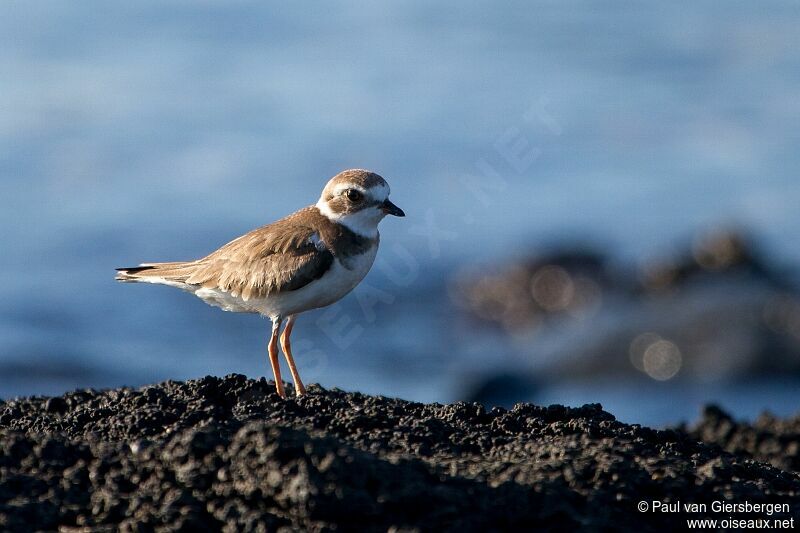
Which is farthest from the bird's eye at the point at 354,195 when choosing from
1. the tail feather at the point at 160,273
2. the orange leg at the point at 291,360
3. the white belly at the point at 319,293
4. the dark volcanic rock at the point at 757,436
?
the dark volcanic rock at the point at 757,436

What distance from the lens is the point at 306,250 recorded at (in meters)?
7.43

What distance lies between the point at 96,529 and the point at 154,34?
19540 millimetres

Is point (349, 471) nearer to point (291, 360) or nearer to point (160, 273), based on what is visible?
point (291, 360)

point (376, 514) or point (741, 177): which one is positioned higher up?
point (741, 177)

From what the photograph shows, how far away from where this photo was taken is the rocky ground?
4418 millimetres

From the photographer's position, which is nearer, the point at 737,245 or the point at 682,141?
the point at 737,245

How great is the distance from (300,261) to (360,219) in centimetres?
62

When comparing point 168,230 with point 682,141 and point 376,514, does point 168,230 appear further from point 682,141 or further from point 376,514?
point 376,514

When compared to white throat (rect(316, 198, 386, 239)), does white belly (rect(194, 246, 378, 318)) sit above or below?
below

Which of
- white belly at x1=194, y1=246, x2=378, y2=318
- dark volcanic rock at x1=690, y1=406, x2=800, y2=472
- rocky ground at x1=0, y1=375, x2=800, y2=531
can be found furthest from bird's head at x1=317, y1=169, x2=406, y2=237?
dark volcanic rock at x1=690, y1=406, x2=800, y2=472

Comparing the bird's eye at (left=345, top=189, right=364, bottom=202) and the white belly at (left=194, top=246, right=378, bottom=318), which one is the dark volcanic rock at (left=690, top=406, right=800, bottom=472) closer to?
the white belly at (left=194, top=246, right=378, bottom=318)

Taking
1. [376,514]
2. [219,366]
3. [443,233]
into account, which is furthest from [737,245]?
[376,514]

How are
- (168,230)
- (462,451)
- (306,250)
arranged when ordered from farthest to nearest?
(168,230)
(306,250)
(462,451)

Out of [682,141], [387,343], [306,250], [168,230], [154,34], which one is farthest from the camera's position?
[154,34]
